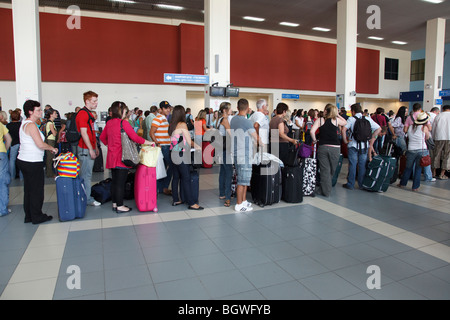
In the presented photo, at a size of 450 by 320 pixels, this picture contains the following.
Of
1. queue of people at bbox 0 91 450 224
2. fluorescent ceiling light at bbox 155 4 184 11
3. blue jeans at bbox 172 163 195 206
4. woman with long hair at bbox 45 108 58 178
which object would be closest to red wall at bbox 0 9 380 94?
fluorescent ceiling light at bbox 155 4 184 11

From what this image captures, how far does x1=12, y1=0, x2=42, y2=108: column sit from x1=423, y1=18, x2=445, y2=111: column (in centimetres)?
1555

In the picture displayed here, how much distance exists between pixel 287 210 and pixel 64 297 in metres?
3.11

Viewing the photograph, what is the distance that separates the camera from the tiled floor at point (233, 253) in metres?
2.46

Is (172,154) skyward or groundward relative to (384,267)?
skyward

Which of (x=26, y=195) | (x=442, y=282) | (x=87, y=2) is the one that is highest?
(x=87, y=2)

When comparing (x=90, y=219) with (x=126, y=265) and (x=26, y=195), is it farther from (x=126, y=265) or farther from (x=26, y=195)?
(x=126, y=265)

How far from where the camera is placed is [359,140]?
5746mm

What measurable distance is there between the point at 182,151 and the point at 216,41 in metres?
5.96

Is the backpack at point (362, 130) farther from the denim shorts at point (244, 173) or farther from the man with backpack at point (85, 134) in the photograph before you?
the man with backpack at point (85, 134)

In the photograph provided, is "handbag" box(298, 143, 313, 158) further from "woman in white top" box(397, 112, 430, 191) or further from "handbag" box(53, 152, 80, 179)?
"handbag" box(53, 152, 80, 179)

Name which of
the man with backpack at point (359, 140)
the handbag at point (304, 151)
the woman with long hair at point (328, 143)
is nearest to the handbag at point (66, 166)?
the handbag at point (304, 151)

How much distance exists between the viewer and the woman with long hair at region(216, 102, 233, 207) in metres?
4.71

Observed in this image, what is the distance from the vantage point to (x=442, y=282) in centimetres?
260
